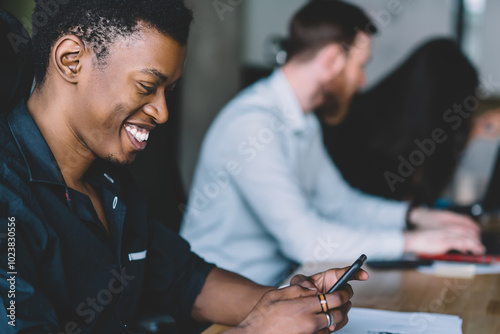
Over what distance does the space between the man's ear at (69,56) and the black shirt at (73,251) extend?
0.09 meters

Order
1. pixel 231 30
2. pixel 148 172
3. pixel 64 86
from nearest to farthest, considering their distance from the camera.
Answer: pixel 64 86
pixel 148 172
pixel 231 30

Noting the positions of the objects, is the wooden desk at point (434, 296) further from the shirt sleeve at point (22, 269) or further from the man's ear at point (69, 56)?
the man's ear at point (69, 56)

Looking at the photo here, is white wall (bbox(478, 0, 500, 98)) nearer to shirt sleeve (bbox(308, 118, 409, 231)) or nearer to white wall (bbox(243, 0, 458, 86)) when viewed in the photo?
white wall (bbox(243, 0, 458, 86))

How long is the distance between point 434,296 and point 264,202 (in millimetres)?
549

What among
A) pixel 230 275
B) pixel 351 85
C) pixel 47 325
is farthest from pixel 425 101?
pixel 47 325

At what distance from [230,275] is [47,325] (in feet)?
1.52

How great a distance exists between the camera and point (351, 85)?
205 cm

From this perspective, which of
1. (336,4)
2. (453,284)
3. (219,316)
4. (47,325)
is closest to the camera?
(47,325)

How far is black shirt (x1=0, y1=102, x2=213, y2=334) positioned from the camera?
0.79m

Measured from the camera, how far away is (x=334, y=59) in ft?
6.40

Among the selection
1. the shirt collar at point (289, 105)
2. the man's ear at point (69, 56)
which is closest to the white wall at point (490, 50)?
the shirt collar at point (289, 105)

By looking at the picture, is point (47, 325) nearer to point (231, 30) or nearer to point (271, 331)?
point (271, 331)

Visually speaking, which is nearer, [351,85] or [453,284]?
[453,284]

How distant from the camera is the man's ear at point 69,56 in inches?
35.5
